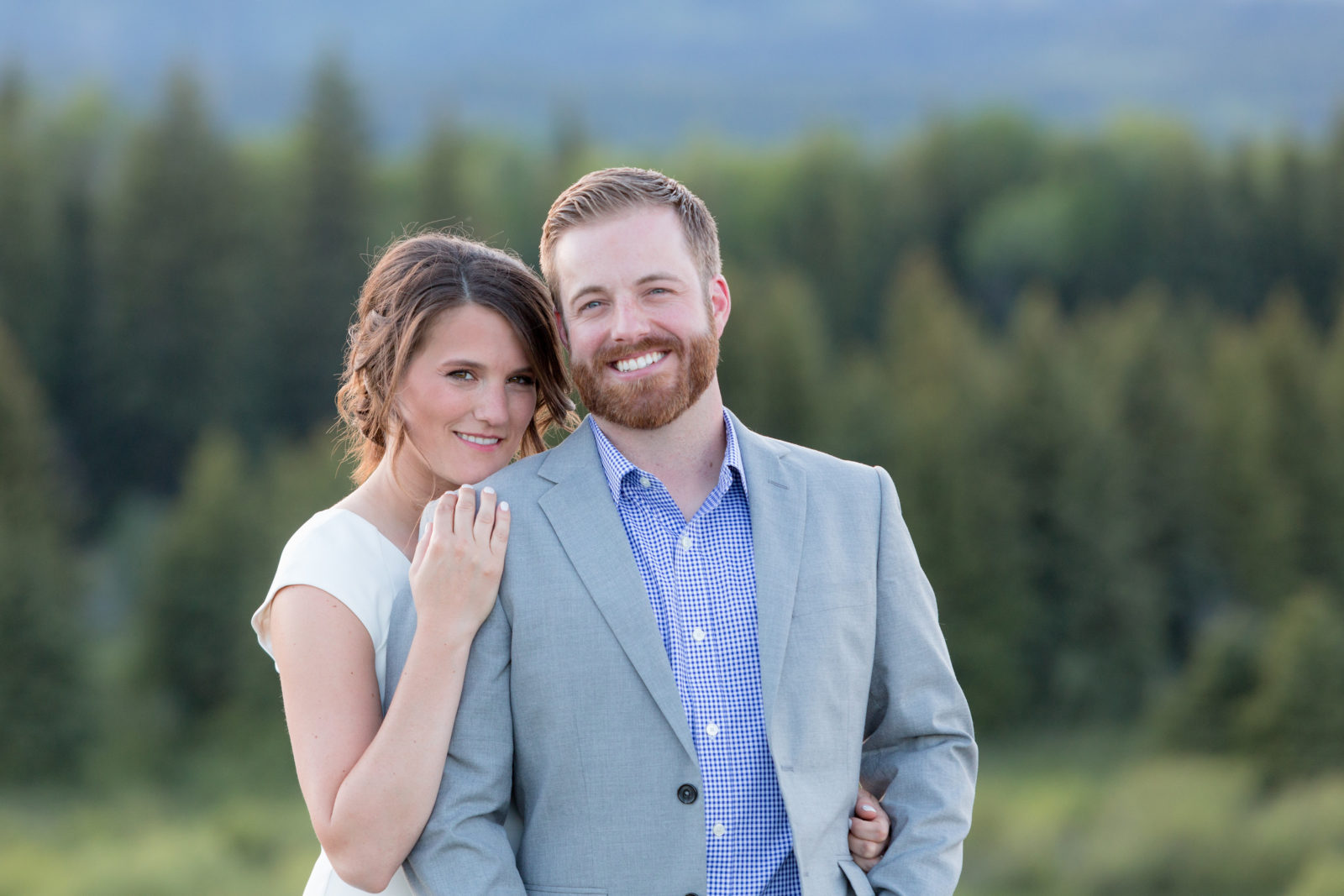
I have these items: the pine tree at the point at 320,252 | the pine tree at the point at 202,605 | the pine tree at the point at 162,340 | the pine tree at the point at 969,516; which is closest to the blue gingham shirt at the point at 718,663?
the pine tree at the point at 969,516

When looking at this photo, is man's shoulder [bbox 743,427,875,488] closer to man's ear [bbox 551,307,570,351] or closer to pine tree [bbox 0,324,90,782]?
man's ear [bbox 551,307,570,351]

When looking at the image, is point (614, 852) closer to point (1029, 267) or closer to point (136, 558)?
point (136, 558)

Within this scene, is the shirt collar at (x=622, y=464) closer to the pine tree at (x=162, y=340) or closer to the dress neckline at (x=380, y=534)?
the dress neckline at (x=380, y=534)

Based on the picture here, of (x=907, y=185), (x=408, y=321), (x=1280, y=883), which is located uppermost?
(x=907, y=185)

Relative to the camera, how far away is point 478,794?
2.23 meters

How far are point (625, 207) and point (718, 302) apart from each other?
0.94 feet

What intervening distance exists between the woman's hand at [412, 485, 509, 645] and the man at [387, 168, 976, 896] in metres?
0.04

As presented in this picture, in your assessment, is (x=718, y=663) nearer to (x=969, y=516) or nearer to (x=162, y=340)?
(x=969, y=516)

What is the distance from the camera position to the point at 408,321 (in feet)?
9.09

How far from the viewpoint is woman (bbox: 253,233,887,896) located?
7.38 feet

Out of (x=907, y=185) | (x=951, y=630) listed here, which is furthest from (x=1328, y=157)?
(x=951, y=630)

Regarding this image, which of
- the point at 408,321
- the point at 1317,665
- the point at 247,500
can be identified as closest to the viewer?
the point at 408,321

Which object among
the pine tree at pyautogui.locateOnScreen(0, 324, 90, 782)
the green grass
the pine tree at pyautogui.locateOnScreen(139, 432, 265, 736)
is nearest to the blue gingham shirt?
the green grass

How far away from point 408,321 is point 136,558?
60.5 ft
